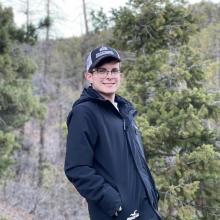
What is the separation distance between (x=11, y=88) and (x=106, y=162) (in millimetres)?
7910

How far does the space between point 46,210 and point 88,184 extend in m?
8.61

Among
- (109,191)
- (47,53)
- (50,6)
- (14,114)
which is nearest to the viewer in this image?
(109,191)

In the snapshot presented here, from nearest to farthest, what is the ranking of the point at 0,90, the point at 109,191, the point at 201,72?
the point at 109,191 → the point at 201,72 → the point at 0,90

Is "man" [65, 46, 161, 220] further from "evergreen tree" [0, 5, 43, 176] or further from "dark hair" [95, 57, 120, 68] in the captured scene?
"evergreen tree" [0, 5, 43, 176]

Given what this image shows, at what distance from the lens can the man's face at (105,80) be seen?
9.01ft

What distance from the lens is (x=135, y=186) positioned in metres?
2.58

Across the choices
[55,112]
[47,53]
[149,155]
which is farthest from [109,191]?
[55,112]

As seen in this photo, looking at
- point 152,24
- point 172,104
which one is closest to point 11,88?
point 152,24

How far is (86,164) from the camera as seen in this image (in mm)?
2502

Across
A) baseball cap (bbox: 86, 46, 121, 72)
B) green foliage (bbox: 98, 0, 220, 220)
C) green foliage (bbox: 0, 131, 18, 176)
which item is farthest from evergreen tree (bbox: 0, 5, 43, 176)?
baseball cap (bbox: 86, 46, 121, 72)

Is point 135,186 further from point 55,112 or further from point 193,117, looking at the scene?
point 55,112

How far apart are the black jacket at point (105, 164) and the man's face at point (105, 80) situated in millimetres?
94

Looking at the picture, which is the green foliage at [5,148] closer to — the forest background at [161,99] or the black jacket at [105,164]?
the forest background at [161,99]

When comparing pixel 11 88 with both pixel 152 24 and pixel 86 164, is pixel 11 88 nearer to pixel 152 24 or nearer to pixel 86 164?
pixel 152 24
